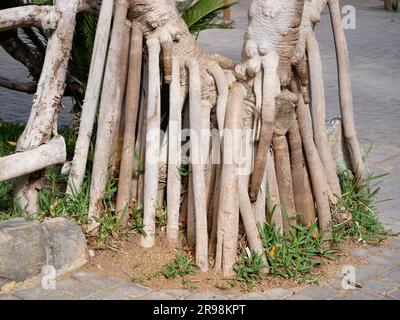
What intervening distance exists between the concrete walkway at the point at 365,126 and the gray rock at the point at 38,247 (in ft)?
0.33

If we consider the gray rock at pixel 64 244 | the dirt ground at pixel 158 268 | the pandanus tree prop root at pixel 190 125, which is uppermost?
the pandanus tree prop root at pixel 190 125

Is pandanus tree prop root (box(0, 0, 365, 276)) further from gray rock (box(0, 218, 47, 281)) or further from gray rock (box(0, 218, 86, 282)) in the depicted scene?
gray rock (box(0, 218, 47, 281))

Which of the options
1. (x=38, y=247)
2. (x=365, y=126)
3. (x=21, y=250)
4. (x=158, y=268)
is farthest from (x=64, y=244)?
(x=365, y=126)

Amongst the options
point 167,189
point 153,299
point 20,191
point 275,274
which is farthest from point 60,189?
point 275,274

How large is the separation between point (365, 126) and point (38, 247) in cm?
471

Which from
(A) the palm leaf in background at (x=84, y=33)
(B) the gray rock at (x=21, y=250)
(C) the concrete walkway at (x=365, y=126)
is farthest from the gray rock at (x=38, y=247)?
(A) the palm leaf in background at (x=84, y=33)

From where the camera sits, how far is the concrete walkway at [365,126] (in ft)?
13.5

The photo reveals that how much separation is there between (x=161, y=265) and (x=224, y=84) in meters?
1.15

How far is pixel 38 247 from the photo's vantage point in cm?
414

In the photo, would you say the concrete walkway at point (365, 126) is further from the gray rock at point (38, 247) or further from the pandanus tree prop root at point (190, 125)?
the pandanus tree prop root at point (190, 125)

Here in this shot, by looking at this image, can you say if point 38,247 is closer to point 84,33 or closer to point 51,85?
point 51,85

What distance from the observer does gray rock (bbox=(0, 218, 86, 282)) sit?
4.06 meters

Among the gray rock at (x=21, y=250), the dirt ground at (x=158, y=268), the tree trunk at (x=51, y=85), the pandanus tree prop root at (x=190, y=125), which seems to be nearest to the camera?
the gray rock at (x=21, y=250)

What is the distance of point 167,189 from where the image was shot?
4531mm
